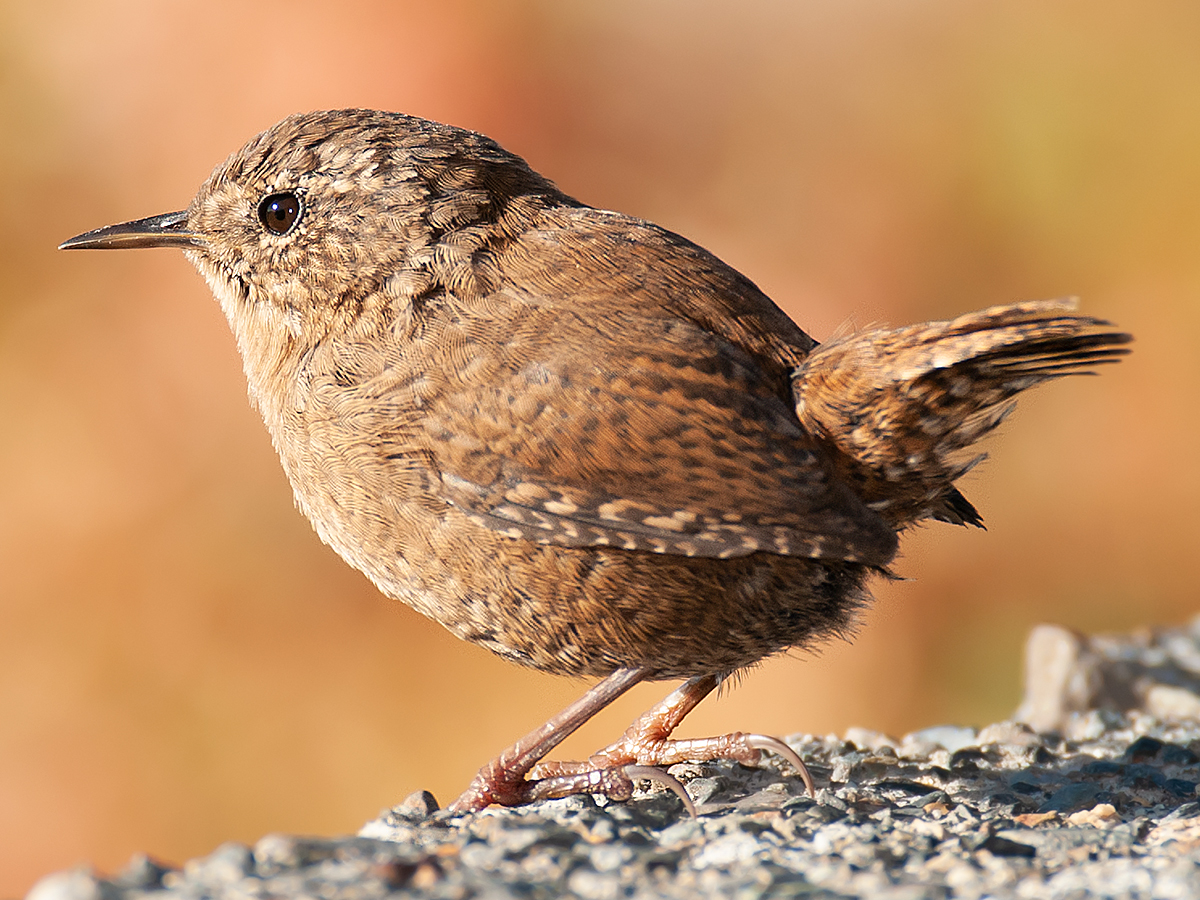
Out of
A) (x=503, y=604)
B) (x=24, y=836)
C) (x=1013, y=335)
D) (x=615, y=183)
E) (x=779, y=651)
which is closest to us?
(x=1013, y=335)

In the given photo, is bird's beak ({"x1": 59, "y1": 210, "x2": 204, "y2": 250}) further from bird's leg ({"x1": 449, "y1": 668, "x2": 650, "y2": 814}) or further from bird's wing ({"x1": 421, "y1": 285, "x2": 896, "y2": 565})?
bird's leg ({"x1": 449, "y1": 668, "x2": 650, "y2": 814})

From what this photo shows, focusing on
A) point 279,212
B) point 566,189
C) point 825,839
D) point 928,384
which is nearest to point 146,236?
point 279,212

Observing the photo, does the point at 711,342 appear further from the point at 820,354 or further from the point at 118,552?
the point at 118,552

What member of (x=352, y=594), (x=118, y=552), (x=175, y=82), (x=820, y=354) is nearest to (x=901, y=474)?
(x=820, y=354)

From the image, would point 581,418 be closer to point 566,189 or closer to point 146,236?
point 146,236

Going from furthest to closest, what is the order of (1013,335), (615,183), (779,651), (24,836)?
1. (615,183)
2. (24,836)
3. (779,651)
4. (1013,335)

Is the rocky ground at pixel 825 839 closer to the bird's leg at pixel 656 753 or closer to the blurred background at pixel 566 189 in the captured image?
the bird's leg at pixel 656 753
